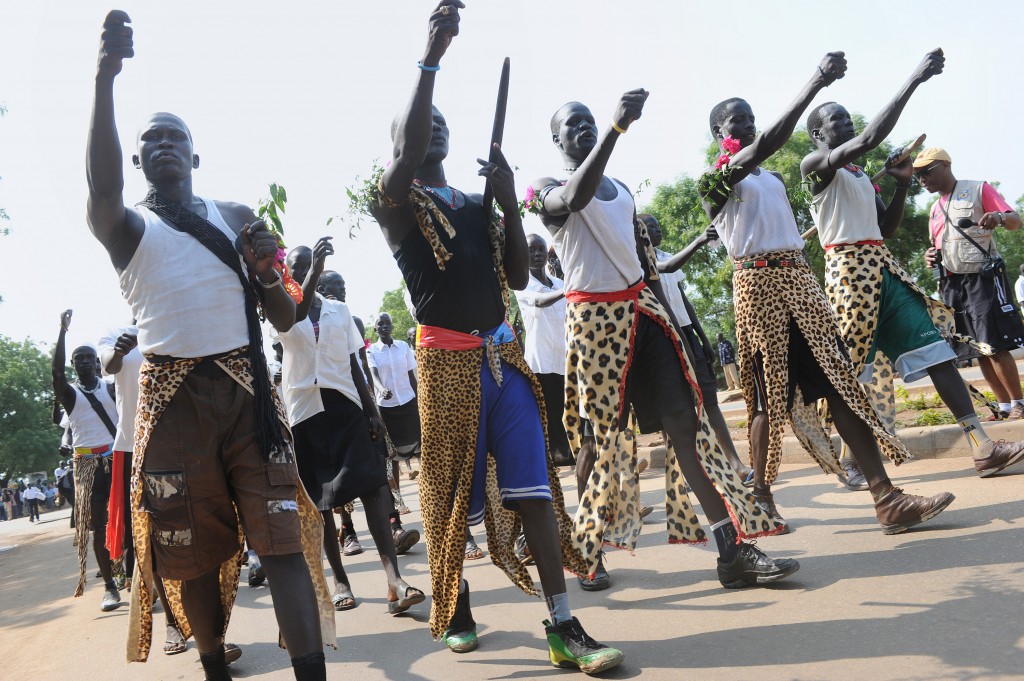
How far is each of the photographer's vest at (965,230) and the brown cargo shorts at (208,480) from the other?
6.41m

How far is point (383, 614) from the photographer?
17.3 feet

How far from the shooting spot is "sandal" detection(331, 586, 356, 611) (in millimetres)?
5578

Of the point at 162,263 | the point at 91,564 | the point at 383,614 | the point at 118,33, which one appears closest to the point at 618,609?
the point at 383,614

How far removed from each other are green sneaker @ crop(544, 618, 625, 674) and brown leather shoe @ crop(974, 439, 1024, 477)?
343cm

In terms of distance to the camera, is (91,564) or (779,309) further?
(91,564)

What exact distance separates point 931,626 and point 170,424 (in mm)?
2993

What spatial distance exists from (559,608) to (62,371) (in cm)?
635

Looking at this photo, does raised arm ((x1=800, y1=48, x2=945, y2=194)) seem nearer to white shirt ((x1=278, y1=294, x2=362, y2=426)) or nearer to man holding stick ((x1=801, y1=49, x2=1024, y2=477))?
man holding stick ((x1=801, y1=49, x2=1024, y2=477))

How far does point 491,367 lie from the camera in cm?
394

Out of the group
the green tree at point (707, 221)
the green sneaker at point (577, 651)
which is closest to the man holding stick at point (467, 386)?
the green sneaker at point (577, 651)

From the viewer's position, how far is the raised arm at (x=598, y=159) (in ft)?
12.6

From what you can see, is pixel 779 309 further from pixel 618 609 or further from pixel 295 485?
pixel 295 485

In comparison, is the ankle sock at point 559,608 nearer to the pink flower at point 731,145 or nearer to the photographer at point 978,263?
the pink flower at point 731,145

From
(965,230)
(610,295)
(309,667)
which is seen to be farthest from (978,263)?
(309,667)
